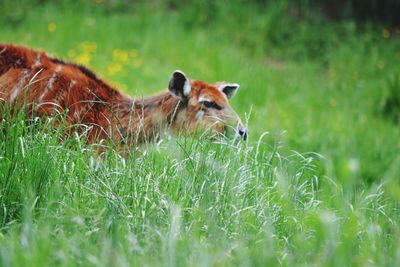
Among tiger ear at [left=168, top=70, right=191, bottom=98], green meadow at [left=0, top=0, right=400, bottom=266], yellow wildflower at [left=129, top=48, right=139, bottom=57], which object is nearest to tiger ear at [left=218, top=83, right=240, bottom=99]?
tiger ear at [left=168, top=70, right=191, bottom=98]

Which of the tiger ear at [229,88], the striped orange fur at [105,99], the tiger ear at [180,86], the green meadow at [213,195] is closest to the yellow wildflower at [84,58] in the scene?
the green meadow at [213,195]

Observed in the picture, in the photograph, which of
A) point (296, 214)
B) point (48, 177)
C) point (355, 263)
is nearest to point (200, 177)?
point (296, 214)

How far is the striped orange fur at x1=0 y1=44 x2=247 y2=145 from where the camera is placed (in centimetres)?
659

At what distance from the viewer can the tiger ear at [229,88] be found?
23.7 ft

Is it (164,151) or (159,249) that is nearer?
(159,249)

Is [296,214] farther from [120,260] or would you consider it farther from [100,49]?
[100,49]

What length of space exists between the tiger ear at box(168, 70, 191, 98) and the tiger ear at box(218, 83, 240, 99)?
392mm

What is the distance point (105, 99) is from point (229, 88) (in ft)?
3.96

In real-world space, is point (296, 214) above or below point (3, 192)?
below

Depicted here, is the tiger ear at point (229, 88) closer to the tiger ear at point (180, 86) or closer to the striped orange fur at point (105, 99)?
the striped orange fur at point (105, 99)

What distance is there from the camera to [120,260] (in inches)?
141

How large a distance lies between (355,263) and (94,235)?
1.42m

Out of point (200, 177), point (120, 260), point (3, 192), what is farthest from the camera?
point (200, 177)

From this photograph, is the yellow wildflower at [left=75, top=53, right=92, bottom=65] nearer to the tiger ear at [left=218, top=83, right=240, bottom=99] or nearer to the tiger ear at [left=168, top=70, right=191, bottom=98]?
the tiger ear at [left=218, top=83, right=240, bottom=99]
